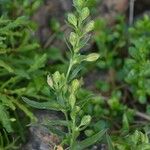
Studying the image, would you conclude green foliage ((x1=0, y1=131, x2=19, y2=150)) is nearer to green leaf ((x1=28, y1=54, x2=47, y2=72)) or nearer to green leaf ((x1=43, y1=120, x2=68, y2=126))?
green leaf ((x1=43, y1=120, x2=68, y2=126))

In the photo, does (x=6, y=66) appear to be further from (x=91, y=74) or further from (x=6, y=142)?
(x=91, y=74)

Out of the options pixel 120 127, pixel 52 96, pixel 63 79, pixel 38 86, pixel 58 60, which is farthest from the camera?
pixel 58 60

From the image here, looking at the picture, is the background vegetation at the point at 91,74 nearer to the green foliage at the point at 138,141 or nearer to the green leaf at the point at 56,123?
the green foliage at the point at 138,141

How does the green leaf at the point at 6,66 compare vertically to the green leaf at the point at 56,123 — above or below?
above

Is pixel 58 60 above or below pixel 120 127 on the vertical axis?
above

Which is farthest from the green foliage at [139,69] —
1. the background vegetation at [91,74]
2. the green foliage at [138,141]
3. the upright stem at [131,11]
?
the green foliage at [138,141]

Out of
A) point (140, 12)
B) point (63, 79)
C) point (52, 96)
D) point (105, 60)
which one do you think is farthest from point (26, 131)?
point (140, 12)

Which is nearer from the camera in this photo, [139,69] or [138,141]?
[138,141]

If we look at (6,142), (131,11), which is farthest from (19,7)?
(6,142)

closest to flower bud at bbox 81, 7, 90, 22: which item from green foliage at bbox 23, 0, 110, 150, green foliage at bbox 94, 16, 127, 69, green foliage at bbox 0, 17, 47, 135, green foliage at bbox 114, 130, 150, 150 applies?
green foliage at bbox 23, 0, 110, 150

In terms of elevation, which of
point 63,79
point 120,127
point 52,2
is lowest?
point 120,127

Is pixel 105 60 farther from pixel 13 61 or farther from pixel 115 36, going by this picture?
pixel 13 61
